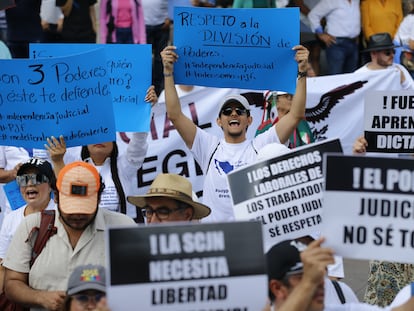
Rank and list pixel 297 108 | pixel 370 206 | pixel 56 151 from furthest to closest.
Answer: pixel 297 108, pixel 56 151, pixel 370 206

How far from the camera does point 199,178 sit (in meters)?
9.83

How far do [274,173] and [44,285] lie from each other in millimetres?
1338

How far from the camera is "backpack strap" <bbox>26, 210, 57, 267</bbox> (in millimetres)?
5859

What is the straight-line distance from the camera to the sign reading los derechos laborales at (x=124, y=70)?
8102 millimetres

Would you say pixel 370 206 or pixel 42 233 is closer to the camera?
pixel 370 206

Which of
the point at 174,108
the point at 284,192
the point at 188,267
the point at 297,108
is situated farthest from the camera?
the point at 174,108

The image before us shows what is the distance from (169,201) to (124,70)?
2.18m

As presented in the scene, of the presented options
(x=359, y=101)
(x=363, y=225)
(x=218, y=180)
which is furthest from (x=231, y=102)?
(x=359, y=101)

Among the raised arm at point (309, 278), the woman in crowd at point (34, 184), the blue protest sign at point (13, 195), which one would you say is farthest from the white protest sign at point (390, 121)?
the raised arm at point (309, 278)

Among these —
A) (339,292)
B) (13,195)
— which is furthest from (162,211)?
(13,195)

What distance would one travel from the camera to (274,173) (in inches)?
236

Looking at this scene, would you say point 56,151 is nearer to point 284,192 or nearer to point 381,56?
point 284,192

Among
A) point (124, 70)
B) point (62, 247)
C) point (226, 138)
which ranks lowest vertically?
point (62, 247)

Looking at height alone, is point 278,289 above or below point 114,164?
below
